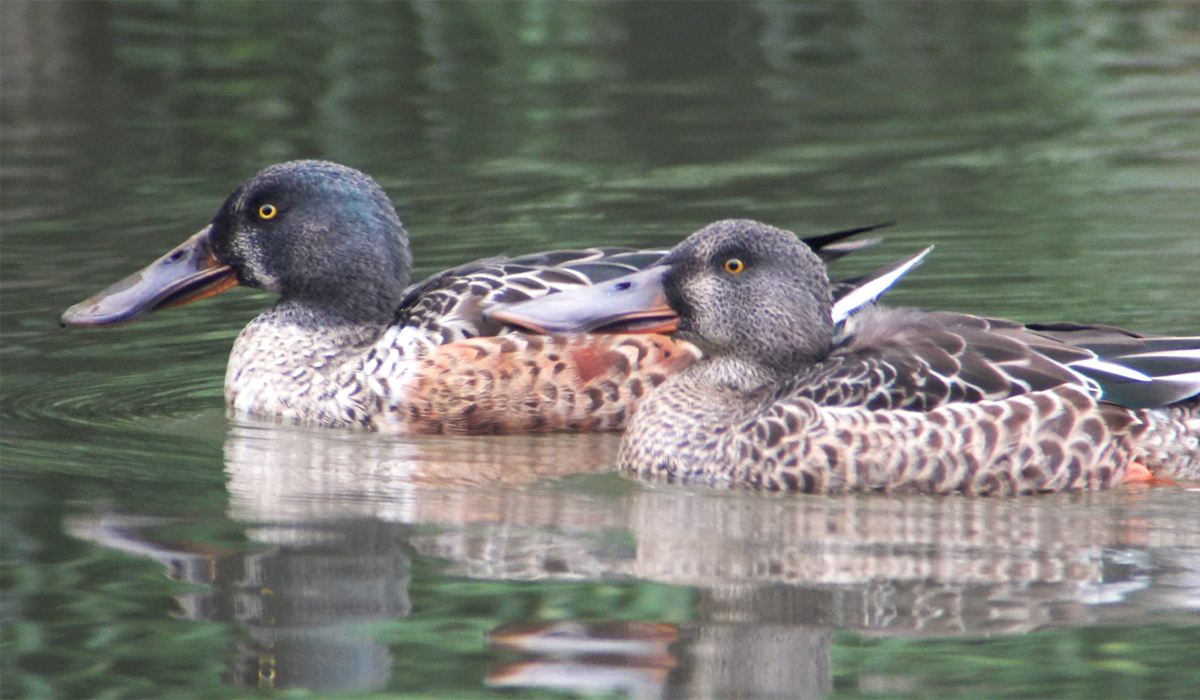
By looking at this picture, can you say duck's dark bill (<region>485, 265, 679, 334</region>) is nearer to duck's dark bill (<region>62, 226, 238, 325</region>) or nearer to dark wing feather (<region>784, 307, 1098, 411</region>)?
dark wing feather (<region>784, 307, 1098, 411</region>)

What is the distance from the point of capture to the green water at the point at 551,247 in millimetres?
5590

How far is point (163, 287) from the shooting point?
9.03m

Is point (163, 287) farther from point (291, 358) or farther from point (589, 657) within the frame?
point (589, 657)

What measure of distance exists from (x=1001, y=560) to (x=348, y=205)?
13.0 ft

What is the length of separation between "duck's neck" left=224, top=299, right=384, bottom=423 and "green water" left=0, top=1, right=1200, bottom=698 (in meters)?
0.22

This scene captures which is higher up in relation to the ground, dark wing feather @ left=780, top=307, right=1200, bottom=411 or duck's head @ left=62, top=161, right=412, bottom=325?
duck's head @ left=62, top=161, right=412, bottom=325

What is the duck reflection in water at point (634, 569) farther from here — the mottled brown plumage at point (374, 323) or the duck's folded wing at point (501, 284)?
the duck's folded wing at point (501, 284)

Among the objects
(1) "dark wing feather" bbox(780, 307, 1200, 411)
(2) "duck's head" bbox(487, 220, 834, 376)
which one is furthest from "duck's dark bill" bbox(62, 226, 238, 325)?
(1) "dark wing feather" bbox(780, 307, 1200, 411)

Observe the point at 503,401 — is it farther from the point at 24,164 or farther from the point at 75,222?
the point at 24,164

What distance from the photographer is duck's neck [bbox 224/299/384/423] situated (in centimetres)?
888

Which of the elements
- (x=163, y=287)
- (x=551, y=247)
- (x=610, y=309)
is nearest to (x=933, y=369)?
(x=610, y=309)

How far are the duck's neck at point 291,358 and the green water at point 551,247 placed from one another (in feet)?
0.72

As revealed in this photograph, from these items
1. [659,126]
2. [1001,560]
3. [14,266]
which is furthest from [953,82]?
[1001,560]

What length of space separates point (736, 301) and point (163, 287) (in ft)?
9.75
